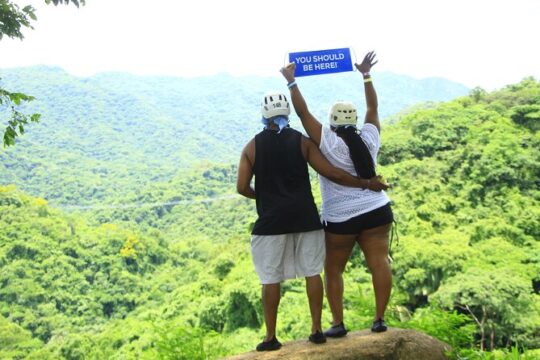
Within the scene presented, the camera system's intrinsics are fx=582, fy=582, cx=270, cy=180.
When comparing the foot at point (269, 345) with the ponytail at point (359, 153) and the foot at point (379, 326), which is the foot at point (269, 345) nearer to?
the foot at point (379, 326)

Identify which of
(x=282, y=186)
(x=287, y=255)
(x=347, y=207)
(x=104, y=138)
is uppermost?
(x=104, y=138)

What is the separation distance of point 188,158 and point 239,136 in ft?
90.5

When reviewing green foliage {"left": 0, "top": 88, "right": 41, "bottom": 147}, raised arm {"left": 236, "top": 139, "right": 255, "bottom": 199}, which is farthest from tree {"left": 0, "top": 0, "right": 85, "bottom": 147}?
raised arm {"left": 236, "top": 139, "right": 255, "bottom": 199}

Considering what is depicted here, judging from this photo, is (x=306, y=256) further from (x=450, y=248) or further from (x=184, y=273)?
(x=184, y=273)

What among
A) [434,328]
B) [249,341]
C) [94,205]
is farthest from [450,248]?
[94,205]

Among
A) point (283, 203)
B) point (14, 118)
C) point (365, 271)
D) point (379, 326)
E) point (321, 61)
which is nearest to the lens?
point (283, 203)

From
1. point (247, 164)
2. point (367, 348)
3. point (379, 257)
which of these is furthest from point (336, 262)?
point (247, 164)

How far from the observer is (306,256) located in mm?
3520

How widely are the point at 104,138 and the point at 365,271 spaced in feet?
416

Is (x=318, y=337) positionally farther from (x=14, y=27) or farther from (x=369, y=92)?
(x=14, y=27)

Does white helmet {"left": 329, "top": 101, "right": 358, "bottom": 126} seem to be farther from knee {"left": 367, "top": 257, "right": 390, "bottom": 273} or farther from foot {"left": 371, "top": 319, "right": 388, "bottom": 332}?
foot {"left": 371, "top": 319, "right": 388, "bottom": 332}

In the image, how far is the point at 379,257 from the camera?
3.69 meters

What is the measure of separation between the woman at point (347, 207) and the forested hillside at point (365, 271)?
89 cm

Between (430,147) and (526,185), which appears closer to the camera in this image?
(526,185)
